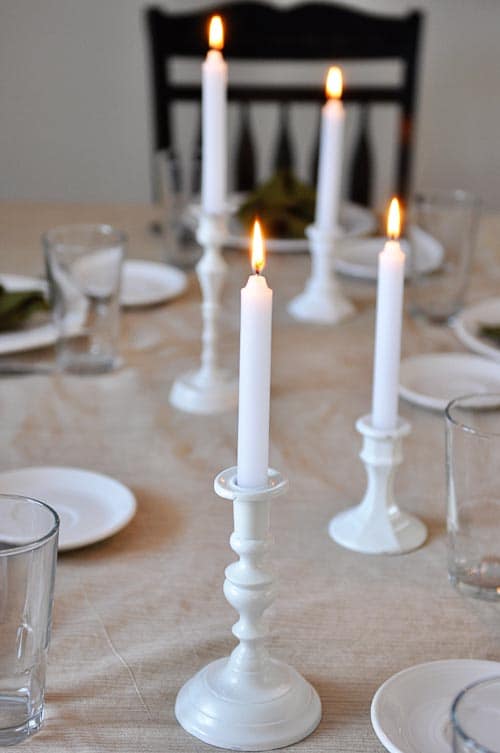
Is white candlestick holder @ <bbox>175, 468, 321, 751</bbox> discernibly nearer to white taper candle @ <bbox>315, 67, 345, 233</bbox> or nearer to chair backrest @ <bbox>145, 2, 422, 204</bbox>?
white taper candle @ <bbox>315, 67, 345, 233</bbox>

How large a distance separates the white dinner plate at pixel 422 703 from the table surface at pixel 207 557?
19 mm

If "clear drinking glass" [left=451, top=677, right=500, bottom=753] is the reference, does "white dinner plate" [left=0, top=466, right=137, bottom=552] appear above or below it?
below

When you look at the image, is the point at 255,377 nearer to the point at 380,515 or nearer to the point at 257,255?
the point at 257,255

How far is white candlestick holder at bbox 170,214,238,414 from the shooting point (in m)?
1.08

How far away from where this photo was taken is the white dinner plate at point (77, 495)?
827 mm

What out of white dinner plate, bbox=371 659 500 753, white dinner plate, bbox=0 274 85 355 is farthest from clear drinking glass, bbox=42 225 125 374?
white dinner plate, bbox=371 659 500 753

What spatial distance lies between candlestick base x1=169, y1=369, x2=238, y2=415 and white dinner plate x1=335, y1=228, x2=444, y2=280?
35cm

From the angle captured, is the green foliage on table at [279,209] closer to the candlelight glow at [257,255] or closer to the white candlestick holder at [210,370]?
the white candlestick holder at [210,370]

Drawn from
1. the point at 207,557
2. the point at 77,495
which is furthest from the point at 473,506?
the point at 77,495

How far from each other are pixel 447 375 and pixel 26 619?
676 millimetres

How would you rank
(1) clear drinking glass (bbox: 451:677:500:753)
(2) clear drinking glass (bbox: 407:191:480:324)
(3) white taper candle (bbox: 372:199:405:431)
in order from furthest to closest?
(2) clear drinking glass (bbox: 407:191:480:324)
(3) white taper candle (bbox: 372:199:405:431)
(1) clear drinking glass (bbox: 451:677:500:753)

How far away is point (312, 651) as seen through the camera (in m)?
0.69

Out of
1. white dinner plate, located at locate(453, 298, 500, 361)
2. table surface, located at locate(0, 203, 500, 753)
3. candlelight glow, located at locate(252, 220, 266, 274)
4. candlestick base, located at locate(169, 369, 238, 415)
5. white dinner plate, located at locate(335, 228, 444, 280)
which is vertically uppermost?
candlelight glow, located at locate(252, 220, 266, 274)

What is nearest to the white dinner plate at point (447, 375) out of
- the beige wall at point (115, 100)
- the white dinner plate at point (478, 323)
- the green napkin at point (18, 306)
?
the white dinner plate at point (478, 323)
